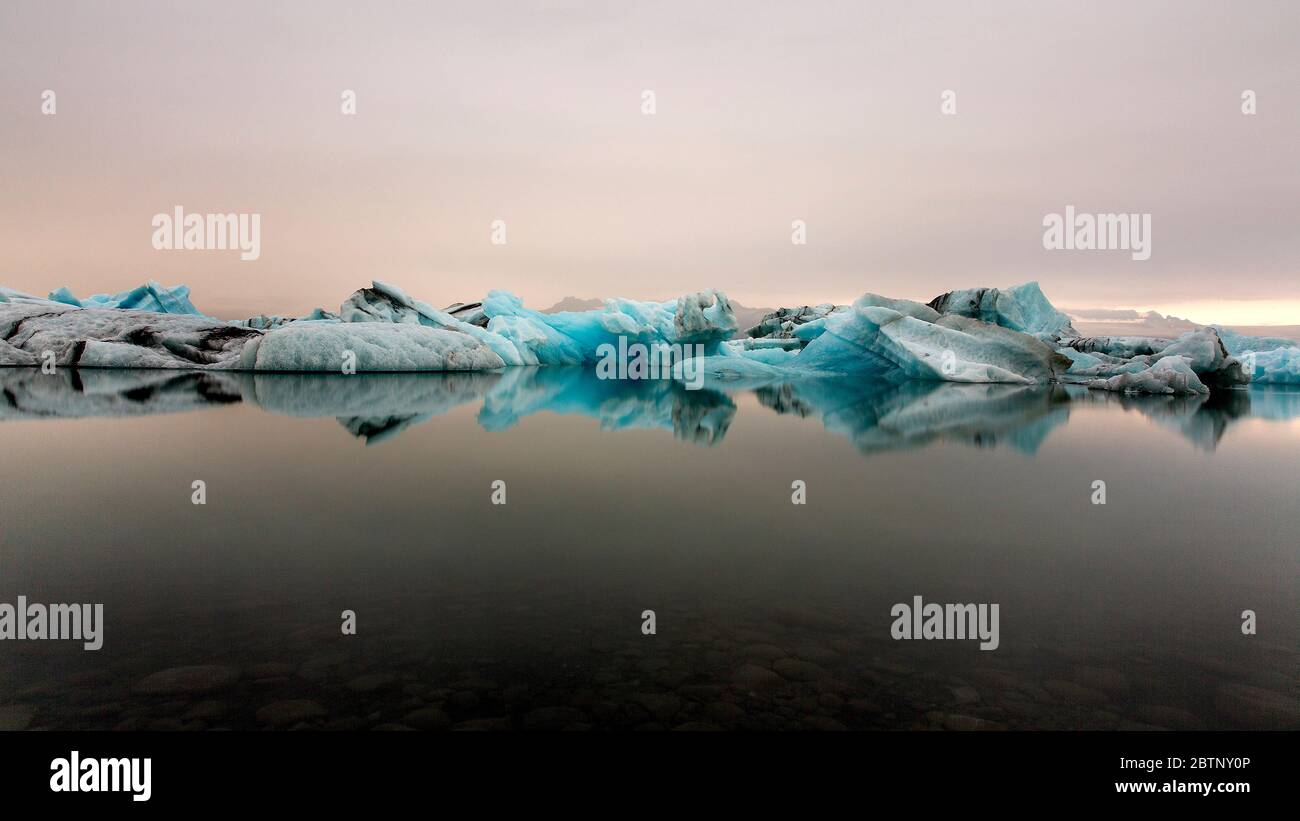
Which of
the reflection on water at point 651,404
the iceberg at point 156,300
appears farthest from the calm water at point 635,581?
the iceberg at point 156,300

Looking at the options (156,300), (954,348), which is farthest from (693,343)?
(156,300)

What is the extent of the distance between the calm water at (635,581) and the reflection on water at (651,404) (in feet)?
5.89

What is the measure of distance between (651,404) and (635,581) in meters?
10.9

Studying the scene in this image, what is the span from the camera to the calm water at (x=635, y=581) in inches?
92.3

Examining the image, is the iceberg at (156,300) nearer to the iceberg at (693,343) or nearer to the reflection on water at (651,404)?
the iceberg at (693,343)

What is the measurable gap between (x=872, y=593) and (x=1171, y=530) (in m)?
2.78

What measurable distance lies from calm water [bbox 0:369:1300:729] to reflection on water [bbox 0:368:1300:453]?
1.79m

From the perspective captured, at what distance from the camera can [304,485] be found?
18.7 ft

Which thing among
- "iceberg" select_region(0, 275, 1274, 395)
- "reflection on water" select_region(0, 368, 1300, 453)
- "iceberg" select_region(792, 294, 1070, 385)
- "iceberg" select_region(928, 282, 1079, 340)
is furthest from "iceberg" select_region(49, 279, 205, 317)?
"iceberg" select_region(928, 282, 1079, 340)

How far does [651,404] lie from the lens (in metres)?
14.4

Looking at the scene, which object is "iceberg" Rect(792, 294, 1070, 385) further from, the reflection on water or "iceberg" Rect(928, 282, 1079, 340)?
"iceberg" Rect(928, 282, 1079, 340)

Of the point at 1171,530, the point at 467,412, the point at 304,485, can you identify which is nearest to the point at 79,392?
the point at 467,412

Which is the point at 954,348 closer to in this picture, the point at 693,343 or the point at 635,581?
the point at 693,343
